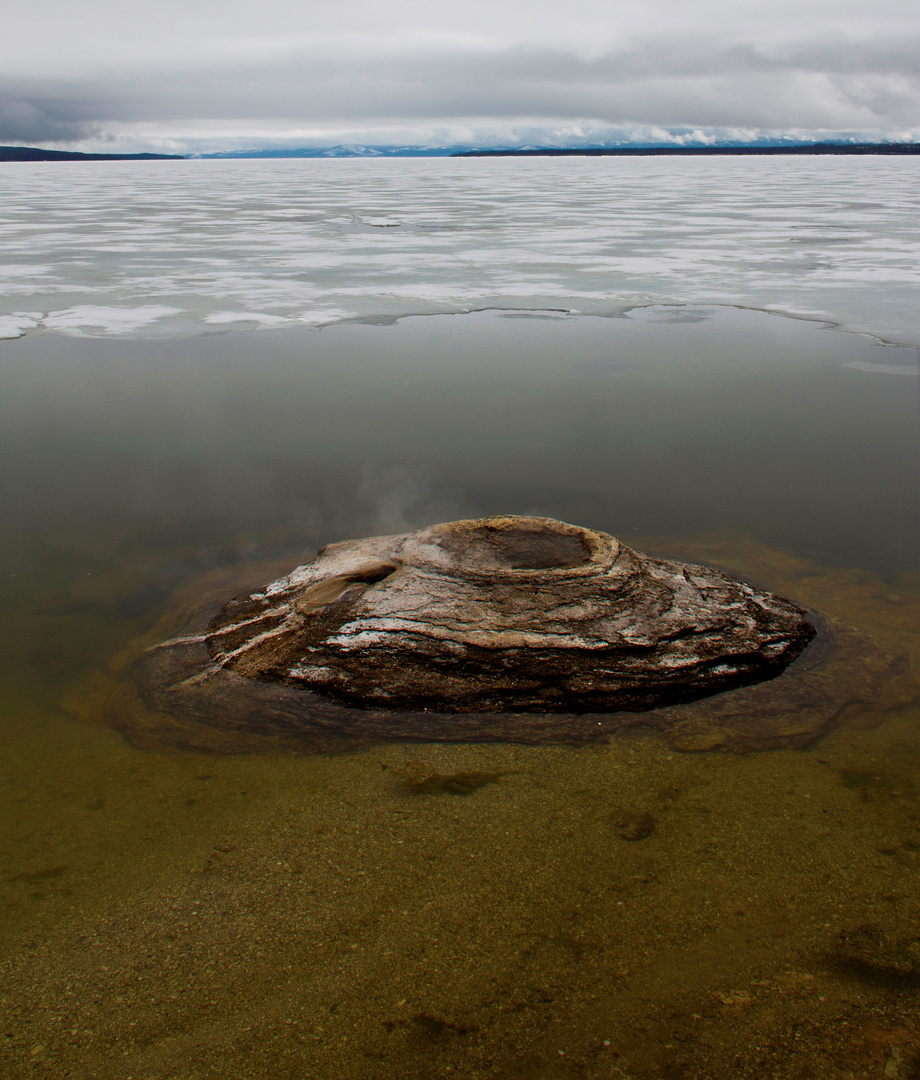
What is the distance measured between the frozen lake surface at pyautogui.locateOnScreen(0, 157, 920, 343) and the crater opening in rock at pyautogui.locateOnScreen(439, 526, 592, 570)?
4.90 m

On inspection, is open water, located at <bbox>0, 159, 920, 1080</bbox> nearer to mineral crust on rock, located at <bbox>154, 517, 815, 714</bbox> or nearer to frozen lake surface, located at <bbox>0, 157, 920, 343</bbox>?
frozen lake surface, located at <bbox>0, 157, 920, 343</bbox>

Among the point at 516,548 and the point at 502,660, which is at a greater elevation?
the point at 516,548

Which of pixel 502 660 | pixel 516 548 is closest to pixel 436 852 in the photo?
pixel 502 660

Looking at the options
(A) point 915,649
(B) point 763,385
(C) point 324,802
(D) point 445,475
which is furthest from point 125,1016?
(B) point 763,385

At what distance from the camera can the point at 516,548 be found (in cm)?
329

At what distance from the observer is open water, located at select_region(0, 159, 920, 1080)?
5.48 ft

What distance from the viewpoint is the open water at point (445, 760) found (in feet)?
5.48

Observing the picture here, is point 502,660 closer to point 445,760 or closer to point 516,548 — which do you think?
point 445,760

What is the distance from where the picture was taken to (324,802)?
2.31 metres

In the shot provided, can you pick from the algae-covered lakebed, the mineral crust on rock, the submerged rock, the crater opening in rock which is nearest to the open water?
the algae-covered lakebed

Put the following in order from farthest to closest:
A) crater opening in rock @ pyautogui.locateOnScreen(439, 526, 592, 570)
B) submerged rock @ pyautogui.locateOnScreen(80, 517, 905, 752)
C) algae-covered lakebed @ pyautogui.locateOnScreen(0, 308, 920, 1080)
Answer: crater opening in rock @ pyautogui.locateOnScreen(439, 526, 592, 570) < submerged rock @ pyautogui.locateOnScreen(80, 517, 905, 752) < algae-covered lakebed @ pyautogui.locateOnScreen(0, 308, 920, 1080)

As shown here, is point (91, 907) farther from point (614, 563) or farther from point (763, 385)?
point (763, 385)

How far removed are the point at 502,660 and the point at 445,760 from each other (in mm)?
439

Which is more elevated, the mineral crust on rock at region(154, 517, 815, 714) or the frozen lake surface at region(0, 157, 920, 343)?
the frozen lake surface at region(0, 157, 920, 343)
